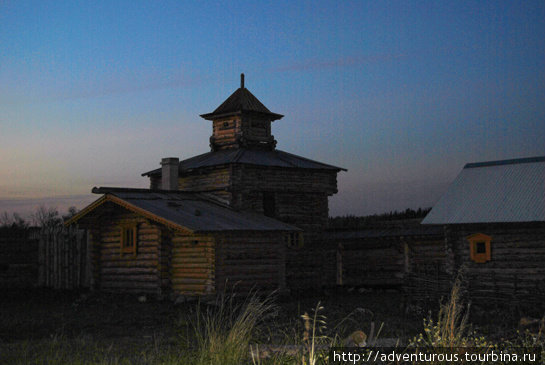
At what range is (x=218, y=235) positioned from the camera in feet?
80.5

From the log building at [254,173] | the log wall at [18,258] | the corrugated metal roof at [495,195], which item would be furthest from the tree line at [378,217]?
the log wall at [18,258]

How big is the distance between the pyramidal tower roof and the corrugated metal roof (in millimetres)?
11075

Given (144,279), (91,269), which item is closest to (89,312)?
(144,279)

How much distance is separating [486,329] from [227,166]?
58.2ft

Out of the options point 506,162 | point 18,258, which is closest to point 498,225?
point 506,162

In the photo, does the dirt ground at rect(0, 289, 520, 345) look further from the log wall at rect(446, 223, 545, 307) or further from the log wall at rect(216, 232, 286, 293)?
the log wall at rect(446, 223, 545, 307)

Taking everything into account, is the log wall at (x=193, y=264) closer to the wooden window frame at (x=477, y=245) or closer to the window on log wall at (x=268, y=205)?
the window on log wall at (x=268, y=205)

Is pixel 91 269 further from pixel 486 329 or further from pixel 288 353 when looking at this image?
pixel 288 353


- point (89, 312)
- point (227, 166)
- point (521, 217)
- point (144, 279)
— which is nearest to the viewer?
point (89, 312)

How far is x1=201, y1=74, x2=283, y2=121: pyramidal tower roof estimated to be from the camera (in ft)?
115

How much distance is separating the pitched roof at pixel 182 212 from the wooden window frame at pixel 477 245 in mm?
6750

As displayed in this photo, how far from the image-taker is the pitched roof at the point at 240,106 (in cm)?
3494

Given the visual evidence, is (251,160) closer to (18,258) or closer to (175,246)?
(175,246)

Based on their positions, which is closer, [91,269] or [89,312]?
[89,312]
